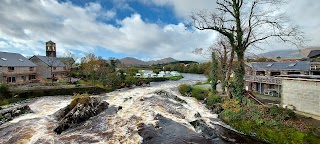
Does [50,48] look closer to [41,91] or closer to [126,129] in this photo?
[41,91]

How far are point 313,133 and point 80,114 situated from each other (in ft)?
64.1

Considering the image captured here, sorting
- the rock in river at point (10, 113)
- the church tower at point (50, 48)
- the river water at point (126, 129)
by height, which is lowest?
the river water at point (126, 129)

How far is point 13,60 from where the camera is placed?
1638 inches

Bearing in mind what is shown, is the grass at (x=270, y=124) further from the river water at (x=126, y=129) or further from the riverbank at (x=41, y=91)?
the riverbank at (x=41, y=91)

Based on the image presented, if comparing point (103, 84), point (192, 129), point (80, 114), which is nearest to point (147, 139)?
point (192, 129)

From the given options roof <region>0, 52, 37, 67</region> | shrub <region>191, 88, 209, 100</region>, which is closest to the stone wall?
shrub <region>191, 88, 209, 100</region>

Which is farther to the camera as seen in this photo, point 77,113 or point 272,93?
point 272,93

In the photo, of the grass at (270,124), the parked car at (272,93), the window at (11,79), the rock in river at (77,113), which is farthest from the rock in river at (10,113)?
the parked car at (272,93)

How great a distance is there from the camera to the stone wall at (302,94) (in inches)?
628

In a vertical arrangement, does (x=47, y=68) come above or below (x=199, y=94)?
above

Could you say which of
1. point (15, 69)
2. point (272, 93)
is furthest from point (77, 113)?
point (15, 69)

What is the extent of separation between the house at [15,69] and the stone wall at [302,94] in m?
46.2

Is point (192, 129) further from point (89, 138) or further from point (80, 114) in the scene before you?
point (80, 114)

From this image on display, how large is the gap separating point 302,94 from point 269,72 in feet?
71.8
